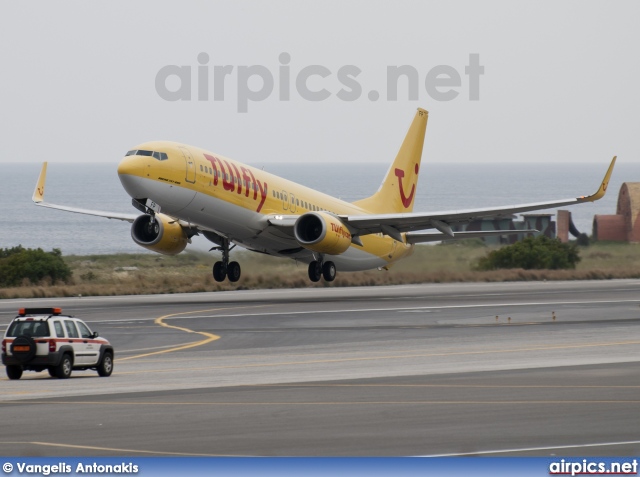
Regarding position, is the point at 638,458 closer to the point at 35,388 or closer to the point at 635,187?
the point at 35,388

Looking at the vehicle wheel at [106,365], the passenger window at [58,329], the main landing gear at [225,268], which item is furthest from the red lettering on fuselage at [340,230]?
the passenger window at [58,329]

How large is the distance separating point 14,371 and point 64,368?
1150mm

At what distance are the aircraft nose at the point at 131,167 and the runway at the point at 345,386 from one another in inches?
221

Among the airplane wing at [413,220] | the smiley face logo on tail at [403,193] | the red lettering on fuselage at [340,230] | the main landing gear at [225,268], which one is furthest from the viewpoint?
the smiley face logo on tail at [403,193]

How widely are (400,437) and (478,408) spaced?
3353 mm

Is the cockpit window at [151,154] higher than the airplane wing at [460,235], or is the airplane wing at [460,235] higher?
the cockpit window at [151,154]

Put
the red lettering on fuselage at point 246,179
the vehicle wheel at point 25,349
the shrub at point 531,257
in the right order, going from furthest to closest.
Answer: the shrub at point 531,257, the red lettering on fuselage at point 246,179, the vehicle wheel at point 25,349

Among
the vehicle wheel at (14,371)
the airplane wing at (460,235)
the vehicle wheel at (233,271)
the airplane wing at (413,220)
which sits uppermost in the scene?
the airplane wing at (413,220)

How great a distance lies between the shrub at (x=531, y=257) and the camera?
72938mm

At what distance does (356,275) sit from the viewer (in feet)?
216

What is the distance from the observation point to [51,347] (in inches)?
985

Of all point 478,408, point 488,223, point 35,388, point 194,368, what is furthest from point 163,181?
point 488,223

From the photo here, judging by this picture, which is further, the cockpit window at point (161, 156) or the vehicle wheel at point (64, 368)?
the cockpit window at point (161, 156)

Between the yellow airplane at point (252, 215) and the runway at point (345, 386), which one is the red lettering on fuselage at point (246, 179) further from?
the runway at point (345, 386)
